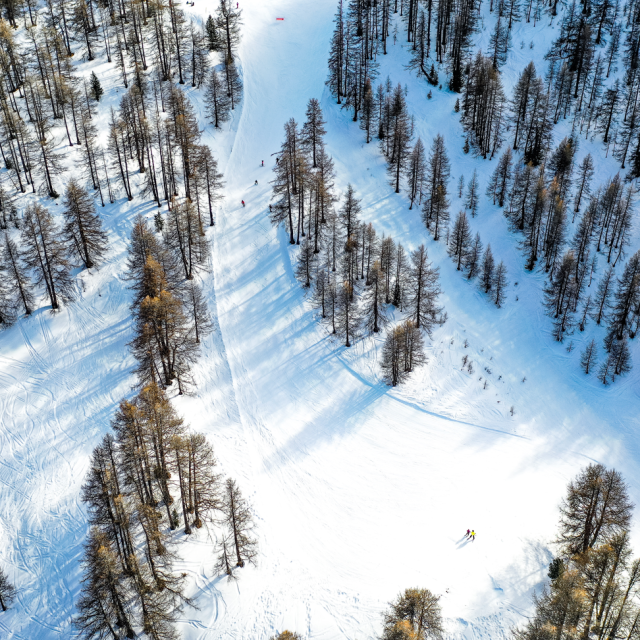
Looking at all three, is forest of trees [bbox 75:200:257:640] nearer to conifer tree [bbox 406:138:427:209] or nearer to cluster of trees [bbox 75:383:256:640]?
cluster of trees [bbox 75:383:256:640]

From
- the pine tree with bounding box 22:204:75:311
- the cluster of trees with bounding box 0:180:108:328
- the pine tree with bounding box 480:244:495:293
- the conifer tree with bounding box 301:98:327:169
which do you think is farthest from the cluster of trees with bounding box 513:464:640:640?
the cluster of trees with bounding box 0:180:108:328

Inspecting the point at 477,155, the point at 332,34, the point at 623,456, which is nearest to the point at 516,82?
the point at 477,155

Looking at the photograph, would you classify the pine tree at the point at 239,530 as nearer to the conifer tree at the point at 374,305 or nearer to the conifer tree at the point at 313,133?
the conifer tree at the point at 374,305

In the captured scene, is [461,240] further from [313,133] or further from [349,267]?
[313,133]

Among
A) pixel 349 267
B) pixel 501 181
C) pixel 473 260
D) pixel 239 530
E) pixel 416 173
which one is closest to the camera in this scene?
pixel 239 530

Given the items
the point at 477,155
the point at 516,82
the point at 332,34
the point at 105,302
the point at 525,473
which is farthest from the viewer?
the point at 332,34

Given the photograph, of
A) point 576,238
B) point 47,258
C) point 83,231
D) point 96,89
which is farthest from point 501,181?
point 96,89

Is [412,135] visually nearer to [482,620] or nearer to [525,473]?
[525,473]
